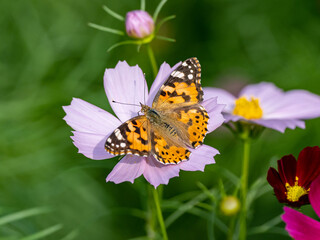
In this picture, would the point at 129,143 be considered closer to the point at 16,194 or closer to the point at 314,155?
the point at 314,155

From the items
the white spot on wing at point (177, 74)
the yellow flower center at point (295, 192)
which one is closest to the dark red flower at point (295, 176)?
the yellow flower center at point (295, 192)

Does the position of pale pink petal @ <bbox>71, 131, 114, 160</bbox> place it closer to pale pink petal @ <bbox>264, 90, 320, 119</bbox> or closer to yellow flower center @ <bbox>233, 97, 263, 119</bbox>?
yellow flower center @ <bbox>233, 97, 263, 119</bbox>

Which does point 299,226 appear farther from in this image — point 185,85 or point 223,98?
point 223,98

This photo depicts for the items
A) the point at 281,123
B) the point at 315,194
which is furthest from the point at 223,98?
the point at 315,194

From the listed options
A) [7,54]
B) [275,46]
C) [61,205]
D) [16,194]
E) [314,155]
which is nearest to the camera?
[314,155]

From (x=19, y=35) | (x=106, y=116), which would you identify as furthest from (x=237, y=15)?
(x=106, y=116)

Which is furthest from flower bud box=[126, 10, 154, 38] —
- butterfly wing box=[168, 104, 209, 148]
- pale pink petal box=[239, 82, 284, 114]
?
pale pink petal box=[239, 82, 284, 114]
